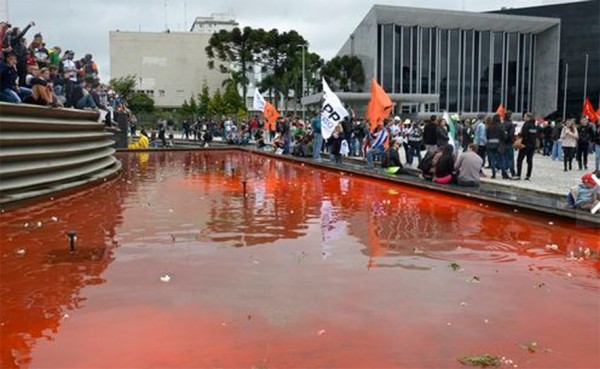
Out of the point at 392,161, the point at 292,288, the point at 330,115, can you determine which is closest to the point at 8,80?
the point at 292,288

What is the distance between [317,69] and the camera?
73.3m

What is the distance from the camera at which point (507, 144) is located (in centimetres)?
1694

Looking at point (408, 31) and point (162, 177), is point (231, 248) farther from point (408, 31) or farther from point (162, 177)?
point (408, 31)

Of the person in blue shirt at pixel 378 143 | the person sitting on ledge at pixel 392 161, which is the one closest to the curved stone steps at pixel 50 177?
the person sitting on ledge at pixel 392 161

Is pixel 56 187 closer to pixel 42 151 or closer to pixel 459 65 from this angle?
pixel 42 151

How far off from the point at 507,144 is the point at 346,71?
50629 millimetres

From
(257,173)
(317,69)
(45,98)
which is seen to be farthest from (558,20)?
(45,98)

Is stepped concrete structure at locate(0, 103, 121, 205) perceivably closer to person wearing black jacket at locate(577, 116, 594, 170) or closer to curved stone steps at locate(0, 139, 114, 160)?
curved stone steps at locate(0, 139, 114, 160)

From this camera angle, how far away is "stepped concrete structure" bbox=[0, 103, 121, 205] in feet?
37.1

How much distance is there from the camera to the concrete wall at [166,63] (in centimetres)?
10575

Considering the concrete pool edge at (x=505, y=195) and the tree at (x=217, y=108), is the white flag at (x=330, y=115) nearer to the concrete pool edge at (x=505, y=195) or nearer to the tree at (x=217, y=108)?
the concrete pool edge at (x=505, y=195)

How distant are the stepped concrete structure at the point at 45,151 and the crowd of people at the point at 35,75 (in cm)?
56

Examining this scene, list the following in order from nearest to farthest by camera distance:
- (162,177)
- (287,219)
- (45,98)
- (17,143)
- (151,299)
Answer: (151,299)
(287,219)
(17,143)
(45,98)
(162,177)

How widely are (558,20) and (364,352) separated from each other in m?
74.3
